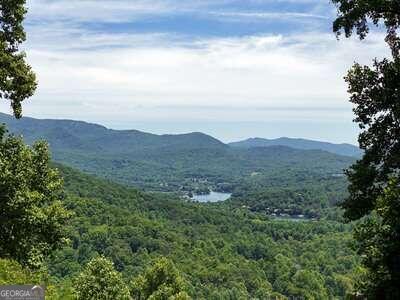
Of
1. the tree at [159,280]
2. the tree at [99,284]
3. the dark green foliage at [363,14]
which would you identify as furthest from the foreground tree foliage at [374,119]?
the tree at [159,280]

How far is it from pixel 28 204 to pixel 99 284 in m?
22.1

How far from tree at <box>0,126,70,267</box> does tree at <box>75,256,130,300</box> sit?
16864 millimetres

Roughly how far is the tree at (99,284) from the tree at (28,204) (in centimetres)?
1686

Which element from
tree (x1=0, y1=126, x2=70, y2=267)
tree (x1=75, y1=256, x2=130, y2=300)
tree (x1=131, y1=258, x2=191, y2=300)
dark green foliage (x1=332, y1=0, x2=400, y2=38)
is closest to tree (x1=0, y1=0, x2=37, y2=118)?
tree (x1=0, y1=126, x2=70, y2=267)

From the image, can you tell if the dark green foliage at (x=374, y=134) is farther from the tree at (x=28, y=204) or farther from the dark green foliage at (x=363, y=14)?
the tree at (x=28, y=204)

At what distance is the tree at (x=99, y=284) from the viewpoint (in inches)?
1955

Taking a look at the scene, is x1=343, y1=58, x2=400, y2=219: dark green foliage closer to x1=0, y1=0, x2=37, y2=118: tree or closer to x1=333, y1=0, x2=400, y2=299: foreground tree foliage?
x1=333, y1=0, x2=400, y2=299: foreground tree foliage

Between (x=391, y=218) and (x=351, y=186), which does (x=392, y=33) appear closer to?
(x=351, y=186)

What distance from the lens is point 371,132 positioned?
907 inches

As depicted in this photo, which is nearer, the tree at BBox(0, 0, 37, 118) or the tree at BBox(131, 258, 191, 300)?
the tree at BBox(0, 0, 37, 118)

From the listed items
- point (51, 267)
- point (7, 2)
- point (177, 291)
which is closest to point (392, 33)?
point (7, 2)

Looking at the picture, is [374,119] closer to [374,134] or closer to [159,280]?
[374,134]

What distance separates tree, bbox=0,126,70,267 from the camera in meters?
30.5

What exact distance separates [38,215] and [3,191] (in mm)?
2678
